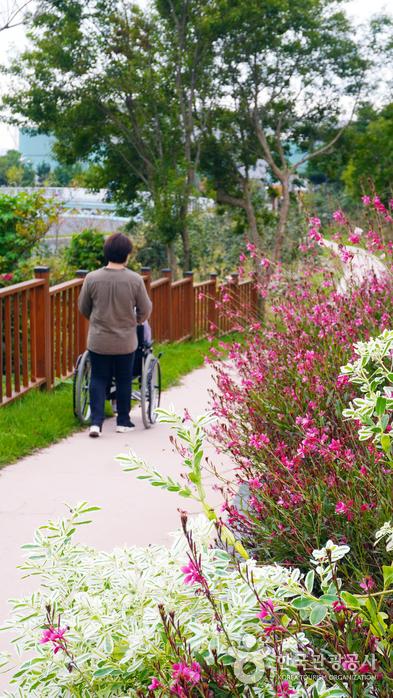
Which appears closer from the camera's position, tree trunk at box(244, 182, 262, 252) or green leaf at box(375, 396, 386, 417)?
green leaf at box(375, 396, 386, 417)

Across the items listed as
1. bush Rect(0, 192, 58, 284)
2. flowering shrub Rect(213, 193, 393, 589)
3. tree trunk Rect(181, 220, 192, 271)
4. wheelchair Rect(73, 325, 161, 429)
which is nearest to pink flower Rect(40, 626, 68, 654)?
flowering shrub Rect(213, 193, 393, 589)

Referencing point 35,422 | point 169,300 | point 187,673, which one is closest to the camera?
point 187,673

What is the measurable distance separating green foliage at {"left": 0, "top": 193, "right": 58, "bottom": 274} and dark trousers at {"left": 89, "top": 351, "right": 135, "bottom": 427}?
4167 millimetres

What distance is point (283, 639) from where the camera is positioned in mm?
2342

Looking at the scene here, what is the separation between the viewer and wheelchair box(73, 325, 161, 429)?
319 inches

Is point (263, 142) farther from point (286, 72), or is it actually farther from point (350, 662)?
point (350, 662)

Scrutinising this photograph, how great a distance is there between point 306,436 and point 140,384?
184 inches

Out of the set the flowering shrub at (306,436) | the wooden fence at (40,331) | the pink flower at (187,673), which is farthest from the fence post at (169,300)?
the pink flower at (187,673)

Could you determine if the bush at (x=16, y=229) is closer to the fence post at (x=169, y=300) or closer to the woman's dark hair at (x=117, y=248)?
the fence post at (x=169, y=300)

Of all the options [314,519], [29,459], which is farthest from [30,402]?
[314,519]

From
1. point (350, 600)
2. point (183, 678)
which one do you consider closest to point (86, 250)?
point (350, 600)

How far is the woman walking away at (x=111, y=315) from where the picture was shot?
785 cm

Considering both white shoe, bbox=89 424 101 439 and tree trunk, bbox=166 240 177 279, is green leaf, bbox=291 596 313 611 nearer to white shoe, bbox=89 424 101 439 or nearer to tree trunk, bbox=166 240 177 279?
white shoe, bbox=89 424 101 439

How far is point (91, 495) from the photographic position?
20.3 ft
